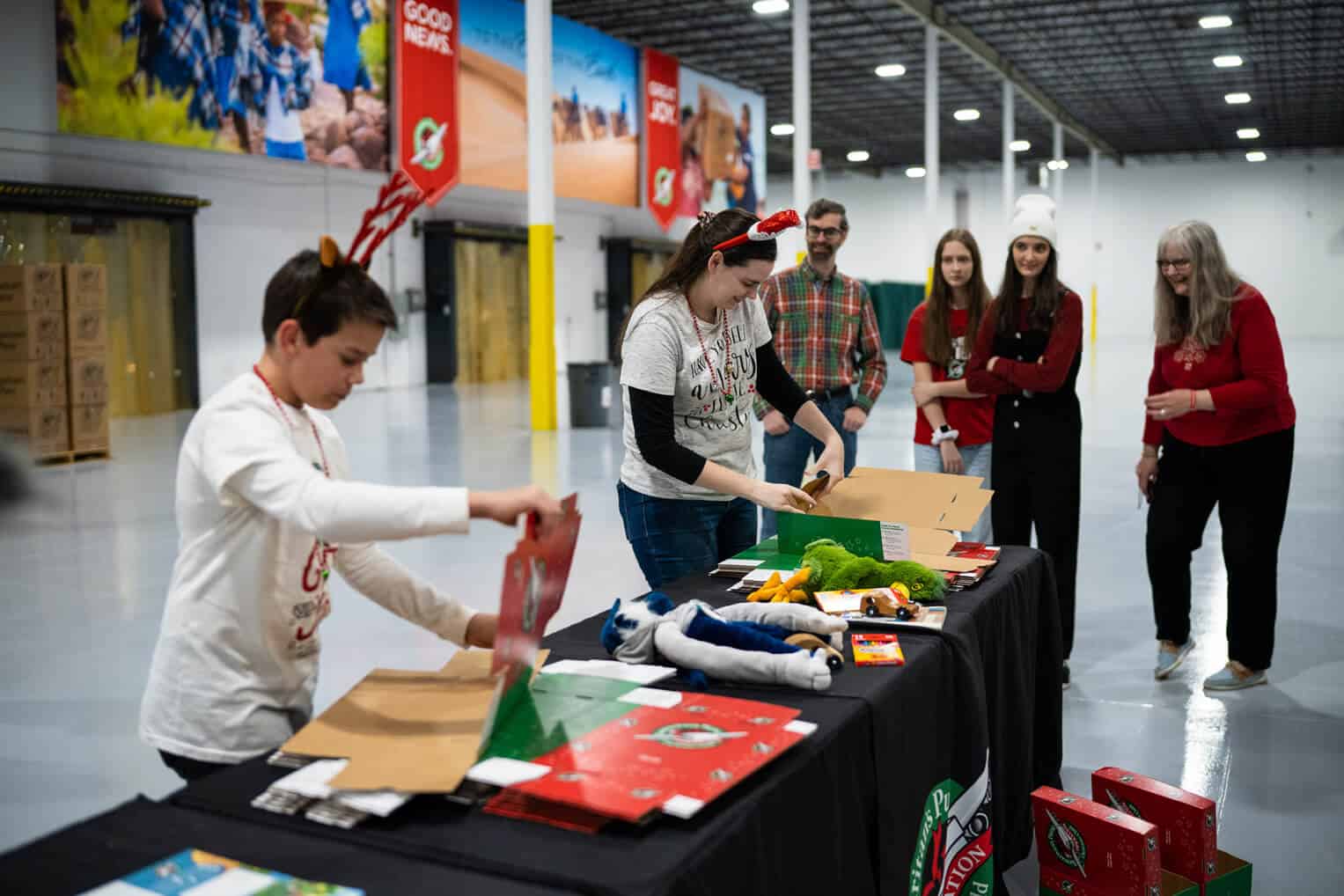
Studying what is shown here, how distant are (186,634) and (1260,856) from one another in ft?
7.39

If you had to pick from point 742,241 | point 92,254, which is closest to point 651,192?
point 92,254

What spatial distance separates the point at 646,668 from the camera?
6.09ft

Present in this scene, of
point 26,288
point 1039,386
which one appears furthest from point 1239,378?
point 26,288

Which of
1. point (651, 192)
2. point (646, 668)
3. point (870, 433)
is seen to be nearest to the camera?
point (646, 668)

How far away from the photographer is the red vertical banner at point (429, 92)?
514 inches

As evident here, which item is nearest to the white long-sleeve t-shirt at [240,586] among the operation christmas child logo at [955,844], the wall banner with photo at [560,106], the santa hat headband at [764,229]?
the operation christmas child logo at [955,844]

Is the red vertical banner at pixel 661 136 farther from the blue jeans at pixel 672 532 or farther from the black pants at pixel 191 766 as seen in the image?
the black pants at pixel 191 766

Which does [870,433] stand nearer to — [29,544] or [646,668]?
[29,544]

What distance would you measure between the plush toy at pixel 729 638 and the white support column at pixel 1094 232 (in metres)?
28.5

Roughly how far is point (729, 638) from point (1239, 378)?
2386mm

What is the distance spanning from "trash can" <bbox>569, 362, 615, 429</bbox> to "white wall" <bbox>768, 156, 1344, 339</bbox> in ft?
62.0

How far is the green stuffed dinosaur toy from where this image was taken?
2.32 metres

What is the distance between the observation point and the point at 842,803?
5.39ft

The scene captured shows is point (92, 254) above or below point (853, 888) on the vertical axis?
above
